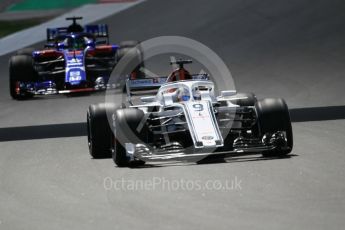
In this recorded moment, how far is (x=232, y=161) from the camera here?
13.4 m

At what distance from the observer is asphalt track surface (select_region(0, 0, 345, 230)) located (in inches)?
402

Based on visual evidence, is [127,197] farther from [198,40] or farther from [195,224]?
[198,40]

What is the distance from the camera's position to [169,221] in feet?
32.6

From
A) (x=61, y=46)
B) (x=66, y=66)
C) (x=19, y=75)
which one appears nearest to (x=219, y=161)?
(x=66, y=66)

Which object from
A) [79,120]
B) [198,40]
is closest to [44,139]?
[79,120]

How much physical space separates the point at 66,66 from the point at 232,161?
865 cm

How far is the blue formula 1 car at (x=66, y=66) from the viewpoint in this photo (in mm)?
21297

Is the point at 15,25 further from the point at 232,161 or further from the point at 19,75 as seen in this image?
the point at 232,161

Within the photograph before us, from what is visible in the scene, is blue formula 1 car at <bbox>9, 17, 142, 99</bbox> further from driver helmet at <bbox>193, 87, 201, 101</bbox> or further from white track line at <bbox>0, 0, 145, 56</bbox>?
driver helmet at <bbox>193, 87, 201, 101</bbox>

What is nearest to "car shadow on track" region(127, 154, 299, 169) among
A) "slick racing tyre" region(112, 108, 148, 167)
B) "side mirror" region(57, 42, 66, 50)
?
"slick racing tyre" region(112, 108, 148, 167)

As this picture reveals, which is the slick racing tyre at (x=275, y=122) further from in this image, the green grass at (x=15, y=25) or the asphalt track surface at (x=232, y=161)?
the green grass at (x=15, y=25)

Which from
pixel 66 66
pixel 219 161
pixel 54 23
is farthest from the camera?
pixel 54 23

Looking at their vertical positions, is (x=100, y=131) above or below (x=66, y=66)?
below

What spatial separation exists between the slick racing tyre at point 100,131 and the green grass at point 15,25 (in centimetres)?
1550
